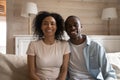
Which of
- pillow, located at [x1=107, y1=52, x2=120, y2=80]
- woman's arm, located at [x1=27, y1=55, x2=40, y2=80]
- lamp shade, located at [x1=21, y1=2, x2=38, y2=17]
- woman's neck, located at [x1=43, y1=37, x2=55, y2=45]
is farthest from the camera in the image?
lamp shade, located at [x1=21, y1=2, x2=38, y2=17]

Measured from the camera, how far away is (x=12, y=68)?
1.72 metres

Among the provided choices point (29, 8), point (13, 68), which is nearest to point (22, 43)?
point (29, 8)

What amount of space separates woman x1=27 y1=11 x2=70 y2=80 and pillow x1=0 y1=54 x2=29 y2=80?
175mm

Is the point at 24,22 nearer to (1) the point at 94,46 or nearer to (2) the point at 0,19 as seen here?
(1) the point at 94,46

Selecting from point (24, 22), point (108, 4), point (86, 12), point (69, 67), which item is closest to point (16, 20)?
point (24, 22)

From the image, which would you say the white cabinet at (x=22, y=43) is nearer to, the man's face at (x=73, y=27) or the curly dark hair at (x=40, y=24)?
the curly dark hair at (x=40, y=24)

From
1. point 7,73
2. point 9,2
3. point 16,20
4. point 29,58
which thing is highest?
point 9,2

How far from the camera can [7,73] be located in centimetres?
168

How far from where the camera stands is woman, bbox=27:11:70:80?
1.57 metres

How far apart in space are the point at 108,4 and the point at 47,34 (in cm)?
241

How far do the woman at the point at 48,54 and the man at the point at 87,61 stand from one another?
0.09 meters

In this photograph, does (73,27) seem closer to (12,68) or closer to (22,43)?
(12,68)

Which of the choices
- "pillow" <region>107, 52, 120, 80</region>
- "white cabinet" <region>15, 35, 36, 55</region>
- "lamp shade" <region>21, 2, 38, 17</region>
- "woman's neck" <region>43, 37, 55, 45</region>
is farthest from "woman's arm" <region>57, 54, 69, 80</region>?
"lamp shade" <region>21, 2, 38, 17</region>

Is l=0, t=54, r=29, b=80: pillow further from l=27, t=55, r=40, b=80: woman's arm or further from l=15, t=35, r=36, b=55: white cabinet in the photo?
l=15, t=35, r=36, b=55: white cabinet
